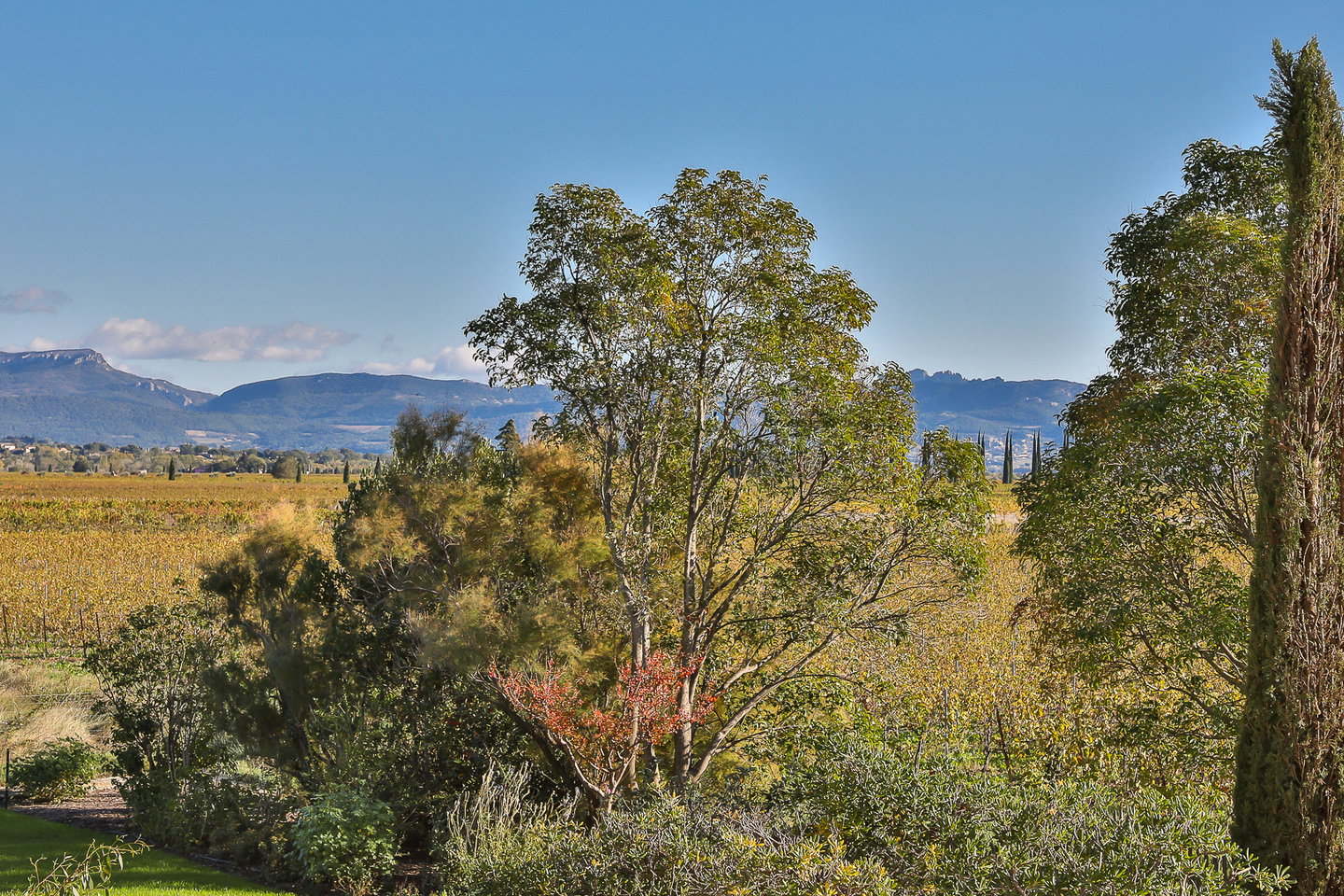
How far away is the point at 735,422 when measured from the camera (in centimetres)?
1383

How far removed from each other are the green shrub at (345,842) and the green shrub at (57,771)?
820 cm

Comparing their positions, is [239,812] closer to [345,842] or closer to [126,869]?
[126,869]

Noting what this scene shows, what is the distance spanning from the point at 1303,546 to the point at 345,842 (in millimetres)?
11412

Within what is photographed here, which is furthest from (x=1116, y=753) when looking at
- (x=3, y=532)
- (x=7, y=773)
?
(x=3, y=532)

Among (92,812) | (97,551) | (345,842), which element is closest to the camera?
(345,842)

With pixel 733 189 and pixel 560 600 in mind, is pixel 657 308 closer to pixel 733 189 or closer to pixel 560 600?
pixel 733 189

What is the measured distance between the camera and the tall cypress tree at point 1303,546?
7.70 meters

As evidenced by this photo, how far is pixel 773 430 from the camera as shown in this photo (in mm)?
13211

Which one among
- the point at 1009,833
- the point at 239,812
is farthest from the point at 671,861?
the point at 239,812

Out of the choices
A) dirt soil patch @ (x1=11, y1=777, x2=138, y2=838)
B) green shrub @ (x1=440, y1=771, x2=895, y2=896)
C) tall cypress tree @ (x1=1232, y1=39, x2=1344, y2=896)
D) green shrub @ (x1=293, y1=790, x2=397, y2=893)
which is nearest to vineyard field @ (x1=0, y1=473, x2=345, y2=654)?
dirt soil patch @ (x1=11, y1=777, x2=138, y2=838)

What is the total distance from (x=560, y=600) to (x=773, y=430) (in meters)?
4.24

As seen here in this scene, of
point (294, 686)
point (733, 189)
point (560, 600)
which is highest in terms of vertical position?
point (733, 189)

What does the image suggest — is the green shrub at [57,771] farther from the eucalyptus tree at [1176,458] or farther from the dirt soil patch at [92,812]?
the eucalyptus tree at [1176,458]

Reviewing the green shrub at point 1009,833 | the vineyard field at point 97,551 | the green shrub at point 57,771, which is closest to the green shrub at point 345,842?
the vineyard field at point 97,551
